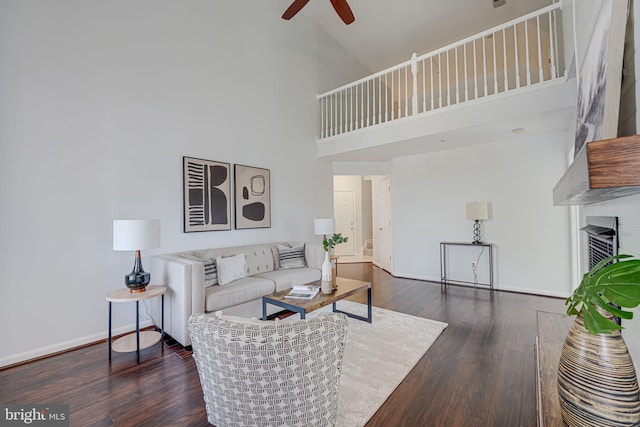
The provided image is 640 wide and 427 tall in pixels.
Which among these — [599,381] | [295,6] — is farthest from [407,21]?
[599,381]

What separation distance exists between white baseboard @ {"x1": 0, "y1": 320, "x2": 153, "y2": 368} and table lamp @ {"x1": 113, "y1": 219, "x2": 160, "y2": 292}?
718 mm

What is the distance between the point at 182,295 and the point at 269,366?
183cm

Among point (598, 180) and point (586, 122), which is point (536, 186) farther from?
point (598, 180)

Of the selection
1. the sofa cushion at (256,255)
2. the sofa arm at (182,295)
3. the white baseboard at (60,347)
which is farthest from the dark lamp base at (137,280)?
the sofa cushion at (256,255)

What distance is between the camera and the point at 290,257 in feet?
13.9

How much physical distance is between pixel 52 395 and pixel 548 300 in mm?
5557

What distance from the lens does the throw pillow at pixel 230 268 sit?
3.26 m

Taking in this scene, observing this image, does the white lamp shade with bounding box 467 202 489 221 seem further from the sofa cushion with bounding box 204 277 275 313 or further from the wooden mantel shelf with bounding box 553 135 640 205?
the wooden mantel shelf with bounding box 553 135 640 205

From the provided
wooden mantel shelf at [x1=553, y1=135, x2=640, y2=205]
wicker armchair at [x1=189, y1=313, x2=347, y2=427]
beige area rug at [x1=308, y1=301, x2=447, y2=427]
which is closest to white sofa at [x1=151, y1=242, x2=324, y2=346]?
beige area rug at [x1=308, y1=301, x2=447, y2=427]

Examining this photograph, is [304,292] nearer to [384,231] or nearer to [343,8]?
[343,8]

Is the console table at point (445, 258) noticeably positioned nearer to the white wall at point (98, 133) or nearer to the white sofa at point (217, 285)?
the white sofa at point (217, 285)

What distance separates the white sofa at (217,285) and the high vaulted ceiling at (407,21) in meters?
4.43

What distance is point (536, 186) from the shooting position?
4.27 meters

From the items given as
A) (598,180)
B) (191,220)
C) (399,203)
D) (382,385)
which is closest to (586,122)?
(598,180)
